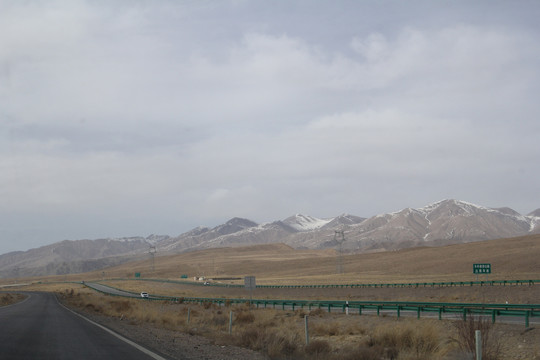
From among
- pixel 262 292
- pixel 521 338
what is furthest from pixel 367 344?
pixel 262 292

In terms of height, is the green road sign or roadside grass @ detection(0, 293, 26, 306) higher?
the green road sign

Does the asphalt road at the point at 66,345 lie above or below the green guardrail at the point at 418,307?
above

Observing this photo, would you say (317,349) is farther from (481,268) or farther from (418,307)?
(481,268)

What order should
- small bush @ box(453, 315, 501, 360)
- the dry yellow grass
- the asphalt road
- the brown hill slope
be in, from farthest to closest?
the brown hill slope < the dry yellow grass < the asphalt road < small bush @ box(453, 315, 501, 360)

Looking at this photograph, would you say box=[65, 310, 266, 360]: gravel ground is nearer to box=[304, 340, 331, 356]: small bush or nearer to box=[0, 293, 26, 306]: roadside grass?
box=[304, 340, 331, 356]: small bush

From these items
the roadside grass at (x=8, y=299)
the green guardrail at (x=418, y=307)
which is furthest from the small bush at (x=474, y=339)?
the roadside grass at (x=8, y=299)

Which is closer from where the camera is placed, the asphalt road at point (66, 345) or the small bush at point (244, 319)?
the asphalt road at point (66, 345)

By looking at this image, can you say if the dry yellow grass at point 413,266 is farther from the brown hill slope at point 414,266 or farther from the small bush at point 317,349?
the small bush at point 317,349

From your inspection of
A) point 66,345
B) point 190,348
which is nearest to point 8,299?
point 66,345

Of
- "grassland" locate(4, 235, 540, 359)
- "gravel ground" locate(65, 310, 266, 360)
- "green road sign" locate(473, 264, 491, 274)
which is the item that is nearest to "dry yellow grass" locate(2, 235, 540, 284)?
"grassland" locate(4, 235, 540, 359)

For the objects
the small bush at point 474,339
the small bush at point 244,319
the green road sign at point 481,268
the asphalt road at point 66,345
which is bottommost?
the small bush at point 244,319

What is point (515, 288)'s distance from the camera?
5516cm

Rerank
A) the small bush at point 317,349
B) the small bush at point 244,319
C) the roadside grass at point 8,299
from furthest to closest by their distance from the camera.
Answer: the roadside grass at point 8,299
the small bush at point 244,319
the small bush at point 317,349

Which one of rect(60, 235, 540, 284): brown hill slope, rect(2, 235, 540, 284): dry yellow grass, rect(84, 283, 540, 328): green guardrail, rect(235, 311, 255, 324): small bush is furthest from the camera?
rect(60, 235, 540, 284): brown hill slope
